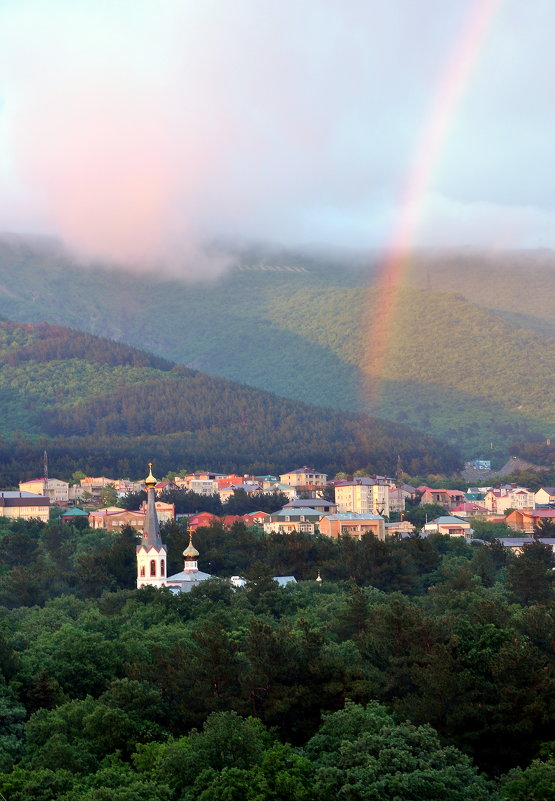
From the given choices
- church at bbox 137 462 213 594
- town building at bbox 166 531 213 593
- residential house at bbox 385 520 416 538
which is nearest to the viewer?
town building at bbox 166 531 213 593

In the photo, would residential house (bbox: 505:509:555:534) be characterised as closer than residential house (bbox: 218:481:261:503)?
Yes

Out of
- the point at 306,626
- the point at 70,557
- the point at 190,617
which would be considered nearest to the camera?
the point at 306,626

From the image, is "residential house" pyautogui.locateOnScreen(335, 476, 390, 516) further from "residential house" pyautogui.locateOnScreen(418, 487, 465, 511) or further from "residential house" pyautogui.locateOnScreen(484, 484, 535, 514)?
"residential house" pyautogui.locateOnScreen(484, 484, 535, 514)

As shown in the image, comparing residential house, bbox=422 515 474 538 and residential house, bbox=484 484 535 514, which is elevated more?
residential house, bbox=484 484 535 514

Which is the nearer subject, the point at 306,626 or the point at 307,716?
the point at 307,716

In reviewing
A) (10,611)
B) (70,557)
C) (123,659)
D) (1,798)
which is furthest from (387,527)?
(1,798)

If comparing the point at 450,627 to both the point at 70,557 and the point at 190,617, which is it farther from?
the point at 70,557

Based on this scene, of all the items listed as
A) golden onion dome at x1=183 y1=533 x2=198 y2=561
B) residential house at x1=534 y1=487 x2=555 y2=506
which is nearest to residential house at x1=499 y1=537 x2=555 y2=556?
golden onion dome at x1=183 y1=533 x2=198 y2=561
